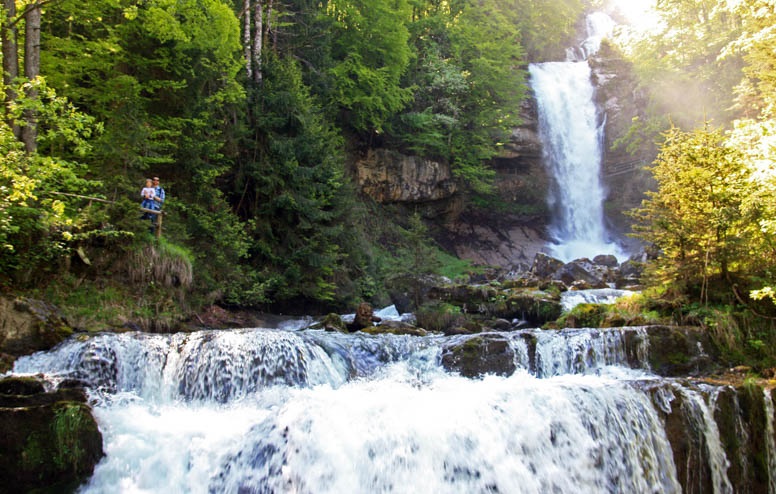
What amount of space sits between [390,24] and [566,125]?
15.1m

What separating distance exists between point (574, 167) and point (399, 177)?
42.2 ft

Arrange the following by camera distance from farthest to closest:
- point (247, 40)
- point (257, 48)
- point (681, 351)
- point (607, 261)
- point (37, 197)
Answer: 1. point (607, 261)
2. point (257, 48)
3. point (247, 40)
4. point (681, 351)
5. point (37, 197)

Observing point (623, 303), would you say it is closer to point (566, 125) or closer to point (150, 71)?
point (150, 71)

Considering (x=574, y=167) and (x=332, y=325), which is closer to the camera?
(x=332, y=325)

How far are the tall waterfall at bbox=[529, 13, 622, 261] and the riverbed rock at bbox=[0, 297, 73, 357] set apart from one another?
2738 cm

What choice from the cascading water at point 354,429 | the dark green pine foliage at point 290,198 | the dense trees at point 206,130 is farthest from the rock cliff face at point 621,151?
the cascading water at point 354,429

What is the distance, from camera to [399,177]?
27.0 meters

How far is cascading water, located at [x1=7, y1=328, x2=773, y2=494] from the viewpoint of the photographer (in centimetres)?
569

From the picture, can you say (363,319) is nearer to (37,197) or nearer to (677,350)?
(677,350)

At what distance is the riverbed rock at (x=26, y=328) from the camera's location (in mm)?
7414

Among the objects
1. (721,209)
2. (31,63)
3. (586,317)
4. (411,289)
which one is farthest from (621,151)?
(31,63)

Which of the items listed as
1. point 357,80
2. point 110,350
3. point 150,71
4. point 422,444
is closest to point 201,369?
point 110,350

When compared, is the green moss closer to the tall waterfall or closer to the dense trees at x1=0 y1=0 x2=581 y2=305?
the dense trees at x1=0 y1=0 x2=581 y2=305

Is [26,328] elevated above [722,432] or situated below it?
above
